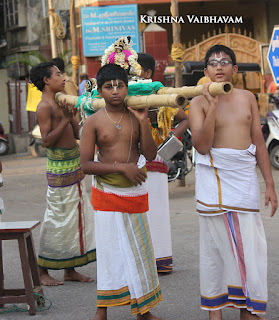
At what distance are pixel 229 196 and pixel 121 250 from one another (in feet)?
2.63

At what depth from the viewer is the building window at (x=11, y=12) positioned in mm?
25031

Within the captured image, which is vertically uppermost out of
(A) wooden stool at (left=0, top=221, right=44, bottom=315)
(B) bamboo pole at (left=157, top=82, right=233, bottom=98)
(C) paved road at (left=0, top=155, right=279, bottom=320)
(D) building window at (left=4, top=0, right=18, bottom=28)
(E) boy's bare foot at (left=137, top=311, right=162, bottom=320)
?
(D) building window at (left=4, top=0, right=18, bottom=28)

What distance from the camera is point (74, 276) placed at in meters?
5.73

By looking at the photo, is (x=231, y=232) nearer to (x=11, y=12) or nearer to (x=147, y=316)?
(x=147, y=316)

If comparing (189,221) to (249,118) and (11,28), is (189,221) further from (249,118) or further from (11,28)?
(11,28)

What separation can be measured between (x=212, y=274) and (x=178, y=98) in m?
1.18

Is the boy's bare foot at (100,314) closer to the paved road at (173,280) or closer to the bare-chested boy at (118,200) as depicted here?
the bare-chested boy at (118,200)

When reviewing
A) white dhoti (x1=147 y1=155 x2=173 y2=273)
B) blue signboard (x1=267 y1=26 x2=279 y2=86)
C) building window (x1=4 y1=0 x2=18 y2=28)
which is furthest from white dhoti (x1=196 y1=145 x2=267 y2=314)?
building window (x1=4 y1=0 x2=18 y2=28)

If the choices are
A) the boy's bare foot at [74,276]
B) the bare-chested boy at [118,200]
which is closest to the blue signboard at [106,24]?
the boy's bare foot at [74,276]

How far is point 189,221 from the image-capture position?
26.4 feet

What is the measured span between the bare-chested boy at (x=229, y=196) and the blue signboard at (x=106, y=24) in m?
14.6

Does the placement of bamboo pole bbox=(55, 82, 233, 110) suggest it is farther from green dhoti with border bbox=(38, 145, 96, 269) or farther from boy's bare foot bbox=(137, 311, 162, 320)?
boy's bare foot bbox=(137, 311, 162, 320)

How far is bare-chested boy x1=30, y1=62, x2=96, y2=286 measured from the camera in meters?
5.68

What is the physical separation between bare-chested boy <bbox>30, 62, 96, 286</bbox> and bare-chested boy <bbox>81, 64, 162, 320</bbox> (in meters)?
1.30
